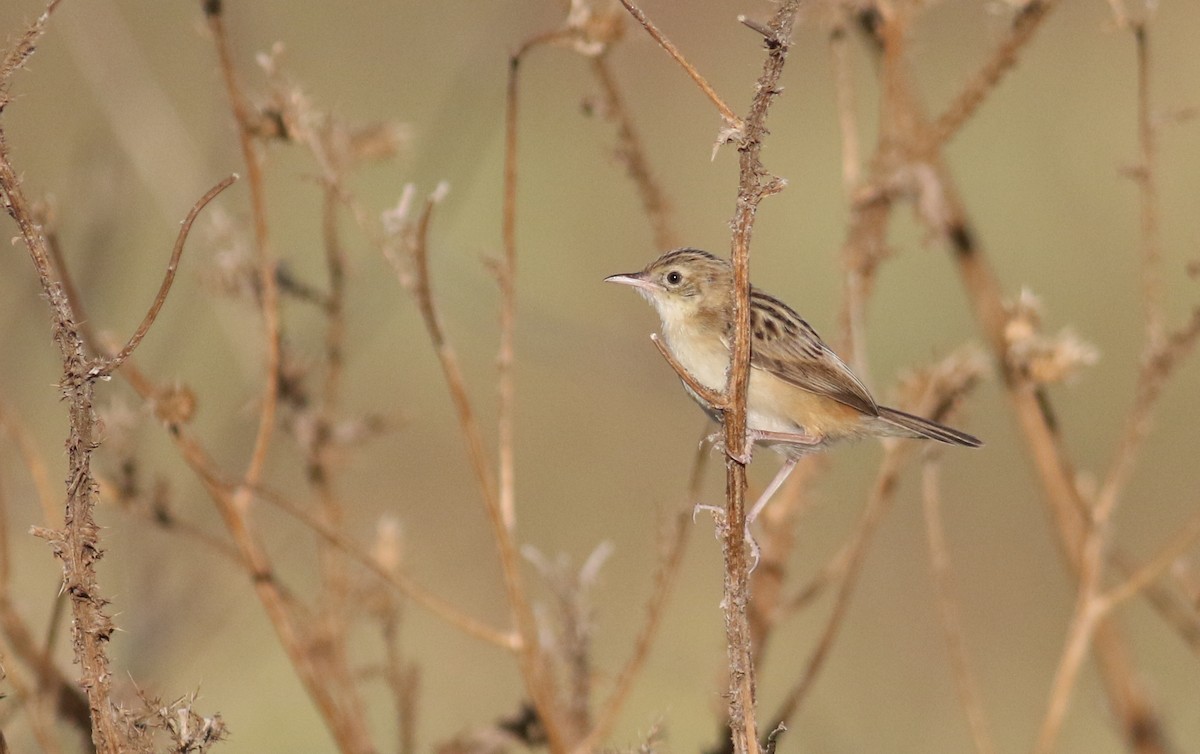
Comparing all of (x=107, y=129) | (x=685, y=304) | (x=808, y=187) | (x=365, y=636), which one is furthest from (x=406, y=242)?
(x=808, y=187)

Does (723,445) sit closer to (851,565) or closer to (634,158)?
(851,565)

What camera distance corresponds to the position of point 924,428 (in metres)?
3.63

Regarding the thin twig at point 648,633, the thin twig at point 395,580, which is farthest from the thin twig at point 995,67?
the thin twig at point 395,580

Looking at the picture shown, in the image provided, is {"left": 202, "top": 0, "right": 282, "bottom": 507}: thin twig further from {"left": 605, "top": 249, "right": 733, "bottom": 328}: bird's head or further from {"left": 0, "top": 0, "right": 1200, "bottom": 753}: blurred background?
{"left": 605, "top": 249, "right": 733, "bottom": 328}: bird's head

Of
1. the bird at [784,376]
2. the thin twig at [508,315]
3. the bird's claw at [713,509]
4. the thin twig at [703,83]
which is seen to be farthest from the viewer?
the bird at [784,376]

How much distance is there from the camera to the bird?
12.3 feet

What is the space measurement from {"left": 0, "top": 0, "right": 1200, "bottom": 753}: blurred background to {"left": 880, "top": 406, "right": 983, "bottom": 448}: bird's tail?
0.23 ft

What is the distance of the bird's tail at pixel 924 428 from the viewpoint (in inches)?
141

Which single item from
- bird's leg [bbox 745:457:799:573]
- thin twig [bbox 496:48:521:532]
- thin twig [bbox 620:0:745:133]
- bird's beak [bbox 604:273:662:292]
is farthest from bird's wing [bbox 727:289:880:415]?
thin twig [bbox 620:0:745:133]

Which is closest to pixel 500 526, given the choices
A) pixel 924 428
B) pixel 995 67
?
pixel 924 428

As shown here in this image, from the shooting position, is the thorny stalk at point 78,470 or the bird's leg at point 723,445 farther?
the bird's leg at point 723,445

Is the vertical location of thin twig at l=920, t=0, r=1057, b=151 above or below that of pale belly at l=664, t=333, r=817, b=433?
above

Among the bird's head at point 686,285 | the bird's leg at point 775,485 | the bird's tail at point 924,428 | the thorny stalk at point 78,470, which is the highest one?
the bird's head at point 686,285

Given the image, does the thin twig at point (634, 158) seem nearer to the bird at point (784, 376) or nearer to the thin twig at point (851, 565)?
the bird at point (784, 376)
